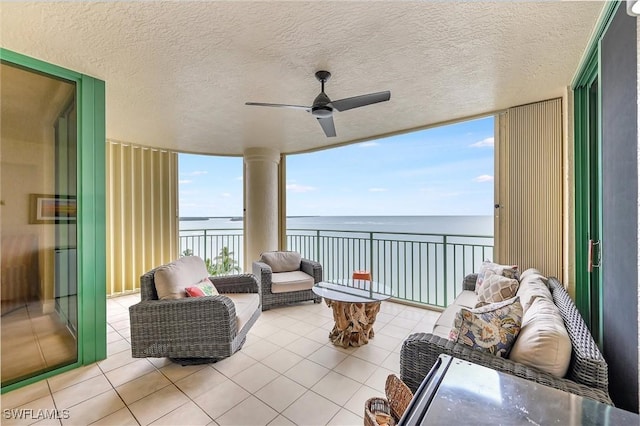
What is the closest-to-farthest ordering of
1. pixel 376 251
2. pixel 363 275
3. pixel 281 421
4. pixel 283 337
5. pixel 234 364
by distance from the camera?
pixel 281 421, pixel 234 364, pixel 283 337, pixel 363 275, pixel 376 251

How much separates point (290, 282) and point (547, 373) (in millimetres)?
2833

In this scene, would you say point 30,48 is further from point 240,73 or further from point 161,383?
point 161,383

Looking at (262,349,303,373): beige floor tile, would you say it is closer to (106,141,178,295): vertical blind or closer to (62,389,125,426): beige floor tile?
(62,389,125,426): beige floor tile

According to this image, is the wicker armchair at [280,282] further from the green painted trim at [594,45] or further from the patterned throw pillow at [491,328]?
the green painted trim at [594,45]

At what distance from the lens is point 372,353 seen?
8.10ft

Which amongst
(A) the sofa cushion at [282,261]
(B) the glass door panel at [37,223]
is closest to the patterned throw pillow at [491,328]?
(A) the sofa cushion at [282,261]

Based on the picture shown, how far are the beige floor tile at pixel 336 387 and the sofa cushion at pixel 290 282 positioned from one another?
159 cm

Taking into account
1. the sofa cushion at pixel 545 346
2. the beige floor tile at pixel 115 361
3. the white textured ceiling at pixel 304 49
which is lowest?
the beige floor tile at pixel 115 361

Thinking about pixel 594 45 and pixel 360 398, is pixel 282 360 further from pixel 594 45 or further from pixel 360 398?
pixel 594 45

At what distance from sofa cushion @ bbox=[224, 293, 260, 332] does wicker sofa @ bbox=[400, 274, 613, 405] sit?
1485 millimetres

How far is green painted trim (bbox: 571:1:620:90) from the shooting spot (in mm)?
1506

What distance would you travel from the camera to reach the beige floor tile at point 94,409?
1.65 meters

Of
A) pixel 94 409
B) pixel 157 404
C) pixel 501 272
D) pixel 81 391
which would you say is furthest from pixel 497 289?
pixel 81 391

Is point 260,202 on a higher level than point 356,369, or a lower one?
higher
